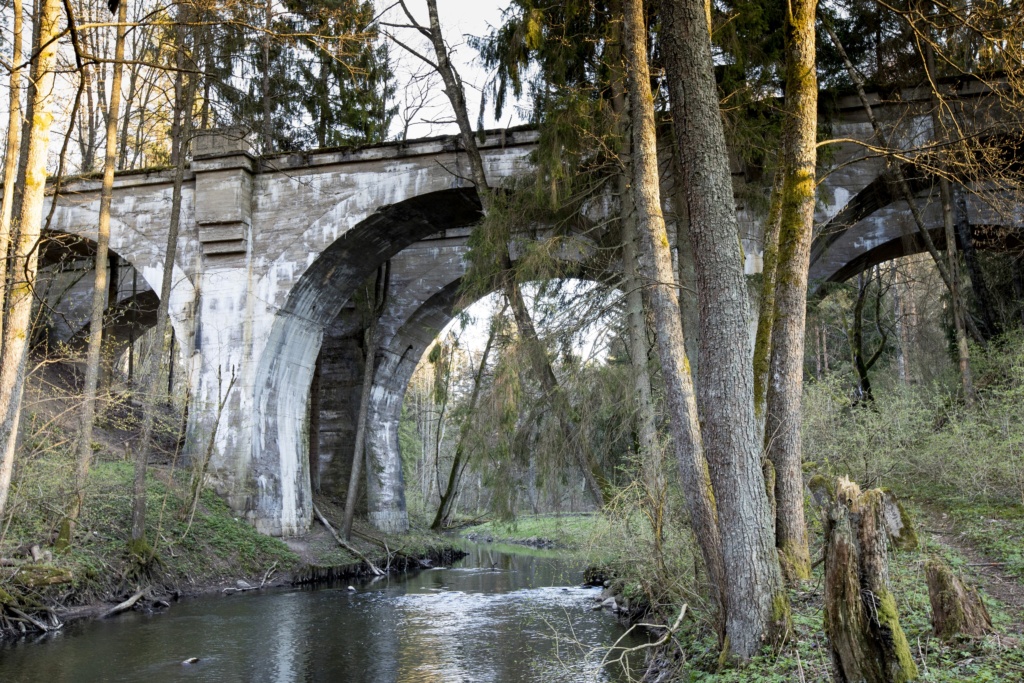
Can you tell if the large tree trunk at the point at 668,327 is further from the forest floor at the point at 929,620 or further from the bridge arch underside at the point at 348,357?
the bridge arch underside at the point at 348,357

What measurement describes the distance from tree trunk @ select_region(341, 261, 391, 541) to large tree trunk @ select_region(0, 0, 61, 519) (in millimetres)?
8647

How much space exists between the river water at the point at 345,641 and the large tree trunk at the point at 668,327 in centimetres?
111

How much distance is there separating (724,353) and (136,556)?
27.8ft

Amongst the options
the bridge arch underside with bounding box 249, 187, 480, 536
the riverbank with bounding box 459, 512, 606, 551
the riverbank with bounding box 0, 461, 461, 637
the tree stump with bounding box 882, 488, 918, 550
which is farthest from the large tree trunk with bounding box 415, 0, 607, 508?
the riverbank with bounding box 0, 461, 461, 637

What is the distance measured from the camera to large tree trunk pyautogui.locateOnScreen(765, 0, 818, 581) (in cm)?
625

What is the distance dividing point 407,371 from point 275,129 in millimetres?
5791

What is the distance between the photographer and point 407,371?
18188 mm

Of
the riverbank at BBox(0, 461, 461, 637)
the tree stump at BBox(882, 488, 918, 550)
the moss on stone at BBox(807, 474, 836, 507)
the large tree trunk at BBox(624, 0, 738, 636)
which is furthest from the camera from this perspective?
the riverbank at BBox(0, 461, 461, 637)

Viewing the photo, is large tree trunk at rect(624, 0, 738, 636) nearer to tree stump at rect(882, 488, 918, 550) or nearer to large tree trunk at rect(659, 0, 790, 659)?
large tree trunk at rect(659, 0, 790, 659)

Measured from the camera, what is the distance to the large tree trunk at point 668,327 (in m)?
5.86

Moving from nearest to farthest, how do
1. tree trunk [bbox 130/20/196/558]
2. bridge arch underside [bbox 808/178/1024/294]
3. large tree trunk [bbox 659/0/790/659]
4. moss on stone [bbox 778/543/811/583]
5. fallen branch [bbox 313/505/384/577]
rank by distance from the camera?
1. large tree trunk [bbox 659/0/790/659]
2. moss on stone [bbox 778/543/811/583]
3. tree trunk [bbox 130/20/196/558]
4. bridge arch underside [bbox 808/178/1024/294]
5. fallen branch [bbox 313/505/384/577]

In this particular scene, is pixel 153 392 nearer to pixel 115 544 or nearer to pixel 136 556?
pixel 115 544

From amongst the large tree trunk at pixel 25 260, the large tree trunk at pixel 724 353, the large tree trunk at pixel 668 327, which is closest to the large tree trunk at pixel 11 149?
the large tree trunk at pixel 25 260

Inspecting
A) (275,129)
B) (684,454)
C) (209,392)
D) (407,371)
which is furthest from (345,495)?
(684,454)
